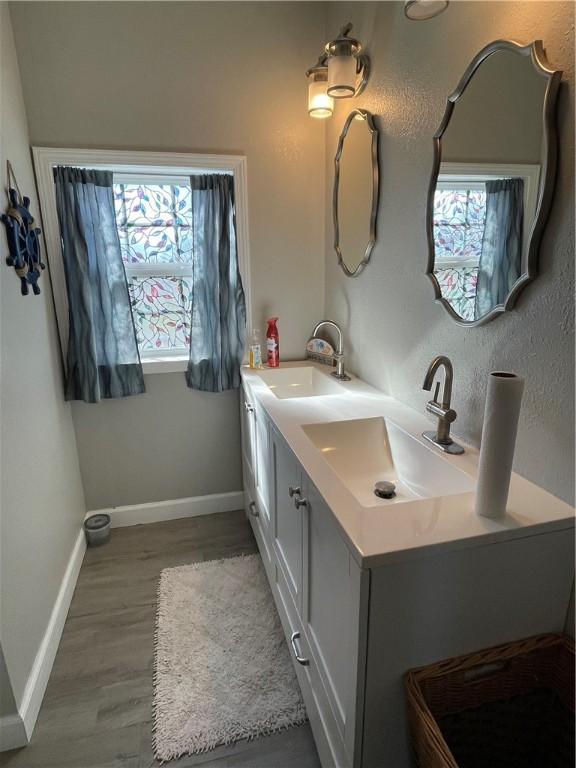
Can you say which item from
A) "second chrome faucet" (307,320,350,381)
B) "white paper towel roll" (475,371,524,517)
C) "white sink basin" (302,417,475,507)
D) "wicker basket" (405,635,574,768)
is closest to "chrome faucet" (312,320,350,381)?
"second chrome faucet" (307,320,350,381)

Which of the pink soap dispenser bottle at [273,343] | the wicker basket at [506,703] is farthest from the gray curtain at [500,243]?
the pink soap dispenser bottle at [273,343]

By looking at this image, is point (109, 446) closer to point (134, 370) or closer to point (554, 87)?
point (134, 370)

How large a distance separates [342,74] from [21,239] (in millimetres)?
1457

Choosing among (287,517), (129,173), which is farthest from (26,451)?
(129,173)

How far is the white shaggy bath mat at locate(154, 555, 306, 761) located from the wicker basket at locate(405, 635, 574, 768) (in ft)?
2.22

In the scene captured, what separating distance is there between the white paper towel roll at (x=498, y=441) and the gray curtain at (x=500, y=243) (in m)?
0.32

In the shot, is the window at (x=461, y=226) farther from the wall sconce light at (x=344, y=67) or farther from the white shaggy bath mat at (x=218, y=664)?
the white shaggy bath mat at (x=218, y=664)

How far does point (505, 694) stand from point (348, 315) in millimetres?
1657

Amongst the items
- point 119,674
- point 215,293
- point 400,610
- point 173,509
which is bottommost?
point 119,674

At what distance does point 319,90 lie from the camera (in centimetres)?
199

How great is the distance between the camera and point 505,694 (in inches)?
40.9

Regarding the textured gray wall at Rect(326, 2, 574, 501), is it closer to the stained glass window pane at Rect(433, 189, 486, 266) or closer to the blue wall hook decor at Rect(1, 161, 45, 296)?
the stained glass window pane at Rect(433, 189, 486, 266)

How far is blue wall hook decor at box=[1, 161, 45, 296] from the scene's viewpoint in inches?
64.3

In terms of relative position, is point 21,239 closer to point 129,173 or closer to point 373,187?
point 129,173
